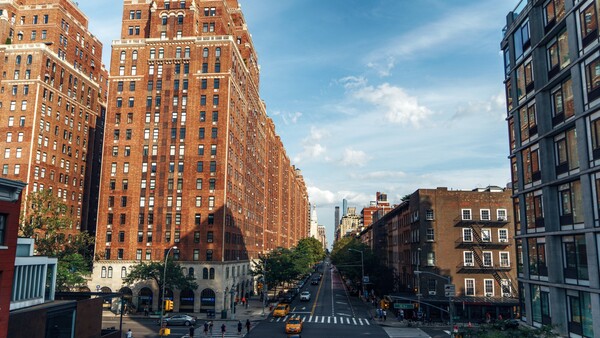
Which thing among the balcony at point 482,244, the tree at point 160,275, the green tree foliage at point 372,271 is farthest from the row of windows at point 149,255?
the balcony at point 482,244

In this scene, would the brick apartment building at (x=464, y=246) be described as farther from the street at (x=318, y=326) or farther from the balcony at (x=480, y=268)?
the street at (x=318, y=326)

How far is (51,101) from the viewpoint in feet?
287

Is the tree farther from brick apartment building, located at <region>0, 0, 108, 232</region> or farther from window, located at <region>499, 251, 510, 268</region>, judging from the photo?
window, located at <region>499, 251, 510, 268</region>

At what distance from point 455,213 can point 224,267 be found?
3689 centimetres

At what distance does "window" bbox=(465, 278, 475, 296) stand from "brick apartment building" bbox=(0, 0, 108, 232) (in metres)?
74.8

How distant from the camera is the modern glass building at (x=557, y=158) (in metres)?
23.8

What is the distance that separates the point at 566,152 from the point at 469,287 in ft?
136

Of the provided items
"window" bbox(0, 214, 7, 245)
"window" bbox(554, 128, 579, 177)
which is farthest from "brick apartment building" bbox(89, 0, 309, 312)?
"window" bbox(554, 128, 579, 177)

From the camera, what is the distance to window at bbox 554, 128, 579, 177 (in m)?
25.8

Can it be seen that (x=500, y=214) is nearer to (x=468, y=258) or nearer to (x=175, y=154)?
(x=468, y=258)

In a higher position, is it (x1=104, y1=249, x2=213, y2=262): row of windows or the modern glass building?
the modern glass building

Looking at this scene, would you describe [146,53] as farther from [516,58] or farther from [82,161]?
[516,58]

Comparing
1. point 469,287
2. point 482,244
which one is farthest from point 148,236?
point 482,244

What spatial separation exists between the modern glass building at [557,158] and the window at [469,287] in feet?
100
